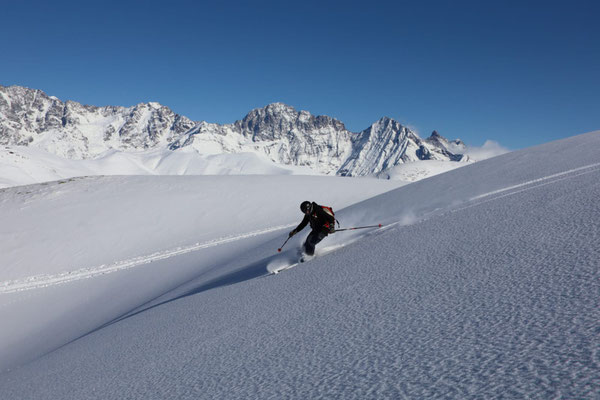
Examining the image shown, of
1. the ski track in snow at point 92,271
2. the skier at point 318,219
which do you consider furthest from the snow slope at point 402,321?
the ski track in snow at point 92,271

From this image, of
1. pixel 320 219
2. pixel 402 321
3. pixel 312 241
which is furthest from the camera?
pixel 312 241

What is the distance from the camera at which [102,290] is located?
14.7 metres

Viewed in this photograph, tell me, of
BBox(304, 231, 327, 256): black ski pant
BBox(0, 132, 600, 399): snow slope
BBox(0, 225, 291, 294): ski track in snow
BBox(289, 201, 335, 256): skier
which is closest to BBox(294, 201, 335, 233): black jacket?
BBox(289, 201, 335, 256): skier

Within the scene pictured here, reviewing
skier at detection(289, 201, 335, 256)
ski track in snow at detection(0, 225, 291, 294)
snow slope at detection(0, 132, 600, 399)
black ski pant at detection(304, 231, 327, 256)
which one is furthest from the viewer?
ski track in snow at detection(0, 225, 291, 294)

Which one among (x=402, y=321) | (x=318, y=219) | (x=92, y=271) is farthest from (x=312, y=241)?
(x=92, y=271)

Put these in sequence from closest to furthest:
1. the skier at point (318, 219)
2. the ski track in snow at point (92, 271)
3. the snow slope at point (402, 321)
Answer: the snow slope at point (402, 321)
the skier at point (318, 219)
the ski track in snow at point (92, 271)

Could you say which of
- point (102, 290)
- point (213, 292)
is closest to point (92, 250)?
point (102, 290)

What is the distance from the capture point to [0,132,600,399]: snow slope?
2.52 meters

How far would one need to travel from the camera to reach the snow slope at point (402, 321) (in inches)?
99.0

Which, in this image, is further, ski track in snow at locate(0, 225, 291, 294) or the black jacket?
ski track in snow at locate(0, 225, 291, 294)

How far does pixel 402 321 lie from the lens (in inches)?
144

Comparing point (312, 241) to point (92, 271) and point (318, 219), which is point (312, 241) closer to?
point (318, 219)

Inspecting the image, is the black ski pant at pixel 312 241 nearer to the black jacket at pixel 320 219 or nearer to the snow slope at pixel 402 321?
the black jacket at pixel 320 219

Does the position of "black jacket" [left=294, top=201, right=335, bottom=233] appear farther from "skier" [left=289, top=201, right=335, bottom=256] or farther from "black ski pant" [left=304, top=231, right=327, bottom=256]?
"black ski pant" [left=304, top=231, right=327, bottom=256]
